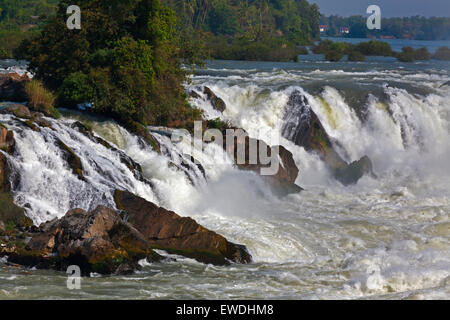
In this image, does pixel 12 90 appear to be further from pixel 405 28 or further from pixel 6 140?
pixel 405 28

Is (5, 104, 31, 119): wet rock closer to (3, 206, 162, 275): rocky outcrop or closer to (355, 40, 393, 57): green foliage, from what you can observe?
(3, 206, 162, 275): rocky outcrop

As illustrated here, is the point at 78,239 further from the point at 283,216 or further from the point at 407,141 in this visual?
the point at 407,141

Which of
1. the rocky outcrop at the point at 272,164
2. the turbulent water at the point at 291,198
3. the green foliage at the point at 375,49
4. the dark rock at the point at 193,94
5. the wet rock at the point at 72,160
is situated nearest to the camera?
the turbulent water at the point at 291,198

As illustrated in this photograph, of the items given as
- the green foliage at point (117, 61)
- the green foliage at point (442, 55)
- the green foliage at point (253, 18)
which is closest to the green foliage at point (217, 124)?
the green foliage at point (117, 61)

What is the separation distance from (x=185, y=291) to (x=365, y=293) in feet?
10.3

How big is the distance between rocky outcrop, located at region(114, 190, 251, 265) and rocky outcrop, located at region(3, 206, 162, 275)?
2.53 feet

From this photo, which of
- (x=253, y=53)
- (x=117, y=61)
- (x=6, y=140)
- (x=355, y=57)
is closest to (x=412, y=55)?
(x=355, y=57)

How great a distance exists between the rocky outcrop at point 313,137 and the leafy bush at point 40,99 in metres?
9.17

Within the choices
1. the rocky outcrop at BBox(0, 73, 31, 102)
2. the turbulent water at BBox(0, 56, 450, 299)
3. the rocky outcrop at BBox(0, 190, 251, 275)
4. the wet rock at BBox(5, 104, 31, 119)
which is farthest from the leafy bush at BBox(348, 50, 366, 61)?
the rocky outcrop at BBox(0, 190, 251, 275)

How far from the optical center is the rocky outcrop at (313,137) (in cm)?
2562

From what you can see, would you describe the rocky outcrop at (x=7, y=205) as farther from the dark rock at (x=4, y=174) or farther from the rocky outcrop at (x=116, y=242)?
the rocky outcrop at (x=116, y=242)

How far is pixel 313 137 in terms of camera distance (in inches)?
1065

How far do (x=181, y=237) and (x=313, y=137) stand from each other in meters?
12.3

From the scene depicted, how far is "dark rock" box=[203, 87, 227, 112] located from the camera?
27.6 meters
